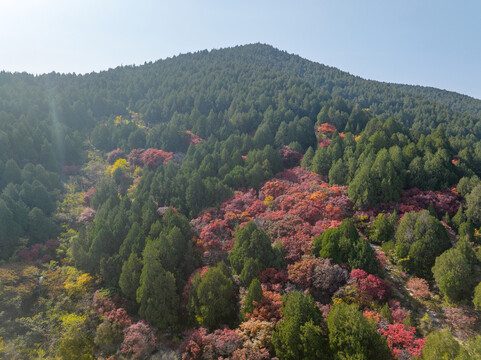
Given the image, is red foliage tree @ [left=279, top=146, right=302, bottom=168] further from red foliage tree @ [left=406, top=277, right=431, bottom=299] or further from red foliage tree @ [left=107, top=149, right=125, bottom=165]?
red foliage tree @ [left=107, top=149, right=125, bottom=165]

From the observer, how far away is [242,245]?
27.0 meters

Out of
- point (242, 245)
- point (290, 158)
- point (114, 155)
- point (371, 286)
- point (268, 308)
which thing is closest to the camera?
point (268, 308)

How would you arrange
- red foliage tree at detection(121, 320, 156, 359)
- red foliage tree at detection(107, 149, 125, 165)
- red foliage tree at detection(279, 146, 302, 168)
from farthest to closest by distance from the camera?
red foliage tree at detection(107, 149, 125, 165) → red foliage tree at detection(279, 146, 302, 168) → red foliage tree at detection(121, 320, 156, 359)

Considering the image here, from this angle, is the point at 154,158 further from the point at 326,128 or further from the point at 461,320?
the point at 461,320

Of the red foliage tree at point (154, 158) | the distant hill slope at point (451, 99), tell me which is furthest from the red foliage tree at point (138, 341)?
the distant hill slope at point (451, 99)

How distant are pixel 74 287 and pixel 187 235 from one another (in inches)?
512

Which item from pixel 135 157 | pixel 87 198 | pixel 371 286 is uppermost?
pixel 135 157

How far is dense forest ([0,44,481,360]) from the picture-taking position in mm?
20234

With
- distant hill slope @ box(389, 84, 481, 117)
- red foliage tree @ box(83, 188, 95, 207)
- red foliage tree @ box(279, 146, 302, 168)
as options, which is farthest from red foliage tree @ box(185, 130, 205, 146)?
distant hill slope @ box(389, 84, 481, 117)

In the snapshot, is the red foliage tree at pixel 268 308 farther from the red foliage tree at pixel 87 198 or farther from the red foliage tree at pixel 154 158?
the red foliage tree at pixel 154 158

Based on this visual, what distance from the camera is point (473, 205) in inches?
1210

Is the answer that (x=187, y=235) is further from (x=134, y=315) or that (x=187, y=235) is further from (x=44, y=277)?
(x=44, y=277)

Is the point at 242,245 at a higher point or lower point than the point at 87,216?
higher

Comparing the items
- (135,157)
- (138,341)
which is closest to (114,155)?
(135,157)
